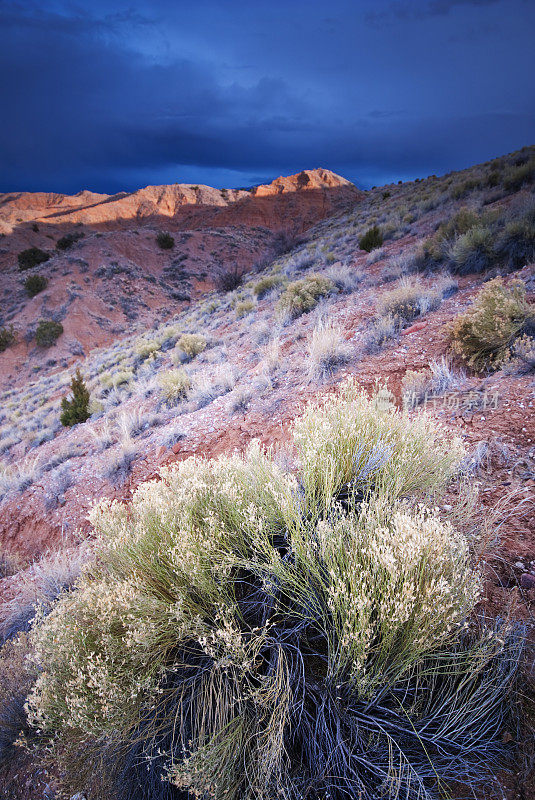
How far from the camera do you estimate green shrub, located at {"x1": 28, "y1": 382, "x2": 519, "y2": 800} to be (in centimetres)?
138

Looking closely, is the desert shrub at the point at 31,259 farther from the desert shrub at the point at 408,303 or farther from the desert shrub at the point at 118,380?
the desert shrub at the point at 408,303

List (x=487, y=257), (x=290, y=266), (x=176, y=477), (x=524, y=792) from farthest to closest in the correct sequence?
(x=290, y=266) < (x=487, y=257) < (x=176, y=477) < (x=524, y=792)

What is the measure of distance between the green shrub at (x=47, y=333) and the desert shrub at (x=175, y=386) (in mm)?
17020

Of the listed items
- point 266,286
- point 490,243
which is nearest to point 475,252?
point 490,243

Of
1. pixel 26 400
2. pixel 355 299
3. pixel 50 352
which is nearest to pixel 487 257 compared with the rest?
pixel 355 299

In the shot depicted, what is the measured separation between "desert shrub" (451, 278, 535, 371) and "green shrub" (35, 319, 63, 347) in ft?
72.2

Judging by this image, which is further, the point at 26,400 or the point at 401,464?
the point at 26,400

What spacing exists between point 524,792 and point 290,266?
1388 cm

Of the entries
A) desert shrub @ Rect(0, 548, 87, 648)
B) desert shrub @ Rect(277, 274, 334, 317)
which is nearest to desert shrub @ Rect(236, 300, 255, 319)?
desert shrub @ Rect(277, 274, 334, 317)

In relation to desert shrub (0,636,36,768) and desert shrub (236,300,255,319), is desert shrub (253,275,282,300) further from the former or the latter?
desert shrub (0,636,36,768)

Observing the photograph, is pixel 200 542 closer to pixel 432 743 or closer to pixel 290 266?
pixel 432 743

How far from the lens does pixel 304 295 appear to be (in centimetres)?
816

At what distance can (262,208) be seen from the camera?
1784 inches

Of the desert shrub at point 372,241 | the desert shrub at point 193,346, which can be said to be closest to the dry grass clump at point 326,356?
the desert shrub at point 193,346
